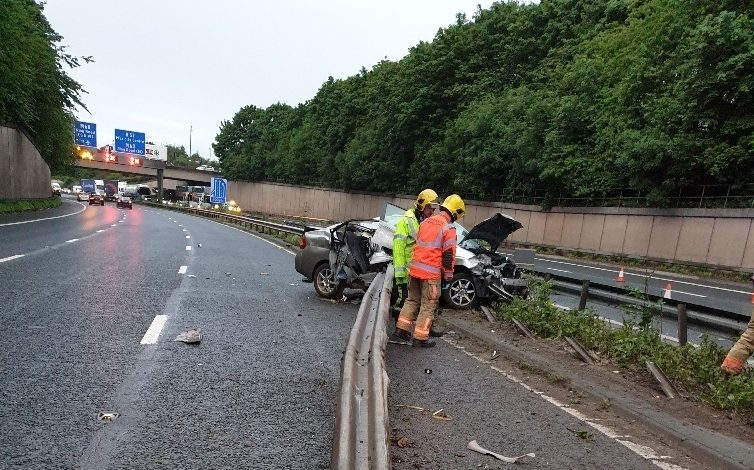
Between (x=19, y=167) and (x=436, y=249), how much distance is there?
37.9 m

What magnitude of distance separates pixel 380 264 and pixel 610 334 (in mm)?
4280

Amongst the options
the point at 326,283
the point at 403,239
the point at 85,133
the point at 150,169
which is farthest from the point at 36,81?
the point at 150,169

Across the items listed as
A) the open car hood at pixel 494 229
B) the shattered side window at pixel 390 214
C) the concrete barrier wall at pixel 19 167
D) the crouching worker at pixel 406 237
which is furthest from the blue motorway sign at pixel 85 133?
the crouching worker at pixel 406 237

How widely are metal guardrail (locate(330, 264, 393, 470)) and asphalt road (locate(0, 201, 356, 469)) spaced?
1.35ft

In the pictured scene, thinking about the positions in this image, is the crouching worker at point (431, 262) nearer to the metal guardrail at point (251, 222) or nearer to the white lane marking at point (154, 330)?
the white lane marking at point (154, 330)

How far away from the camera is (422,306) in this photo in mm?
6941

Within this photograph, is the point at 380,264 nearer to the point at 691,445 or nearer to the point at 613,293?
the point at 613,293

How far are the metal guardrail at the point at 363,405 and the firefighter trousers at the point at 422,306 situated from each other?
131 cm

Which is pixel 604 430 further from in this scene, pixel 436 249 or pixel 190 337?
pixel 190 337

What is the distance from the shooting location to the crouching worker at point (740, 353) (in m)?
5.26

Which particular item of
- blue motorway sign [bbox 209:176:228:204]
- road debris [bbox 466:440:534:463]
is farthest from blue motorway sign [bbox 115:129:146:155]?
road debris [bbox 466:440:534:463]

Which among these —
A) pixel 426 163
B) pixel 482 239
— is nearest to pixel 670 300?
pixel 482 239

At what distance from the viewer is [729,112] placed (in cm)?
2280

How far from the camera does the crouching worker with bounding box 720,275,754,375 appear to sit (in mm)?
5258
